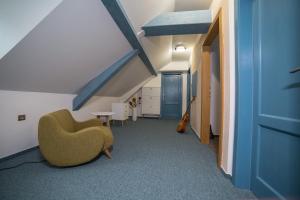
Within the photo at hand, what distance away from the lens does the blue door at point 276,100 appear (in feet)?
3.28

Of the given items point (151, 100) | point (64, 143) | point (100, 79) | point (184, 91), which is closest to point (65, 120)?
point (64, 143)

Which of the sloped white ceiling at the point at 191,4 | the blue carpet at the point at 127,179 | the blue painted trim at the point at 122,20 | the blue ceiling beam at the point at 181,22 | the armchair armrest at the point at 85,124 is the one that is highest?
the sloped white ceiling at the point at 191,4

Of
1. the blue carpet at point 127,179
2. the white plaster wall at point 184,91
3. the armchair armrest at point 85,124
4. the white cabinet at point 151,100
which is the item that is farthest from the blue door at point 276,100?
the white cabinet at point 151,100

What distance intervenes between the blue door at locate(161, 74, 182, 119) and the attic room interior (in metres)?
3.58

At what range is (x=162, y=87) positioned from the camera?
6.80 meters

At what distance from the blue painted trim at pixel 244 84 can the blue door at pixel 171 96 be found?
5183 millimetres

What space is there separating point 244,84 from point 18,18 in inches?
89.9

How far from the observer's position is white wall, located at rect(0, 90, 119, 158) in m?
2.10

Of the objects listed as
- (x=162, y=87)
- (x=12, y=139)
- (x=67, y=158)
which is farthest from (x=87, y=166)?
(x=162, y=87)

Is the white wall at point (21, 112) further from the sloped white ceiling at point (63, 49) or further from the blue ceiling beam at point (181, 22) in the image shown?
the blue ceiling beam at point (181, 22)

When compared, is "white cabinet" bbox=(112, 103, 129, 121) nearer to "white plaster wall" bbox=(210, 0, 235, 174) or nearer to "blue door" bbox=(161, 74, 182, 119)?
"blue door" bbox=(161, 74, 182, 119)

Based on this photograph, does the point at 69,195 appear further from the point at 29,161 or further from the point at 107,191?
the point at 29,161

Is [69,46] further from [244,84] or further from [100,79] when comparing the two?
[244,84]

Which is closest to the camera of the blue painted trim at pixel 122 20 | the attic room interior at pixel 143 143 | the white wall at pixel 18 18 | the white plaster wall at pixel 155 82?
the attic room interior at pixel 143 143
